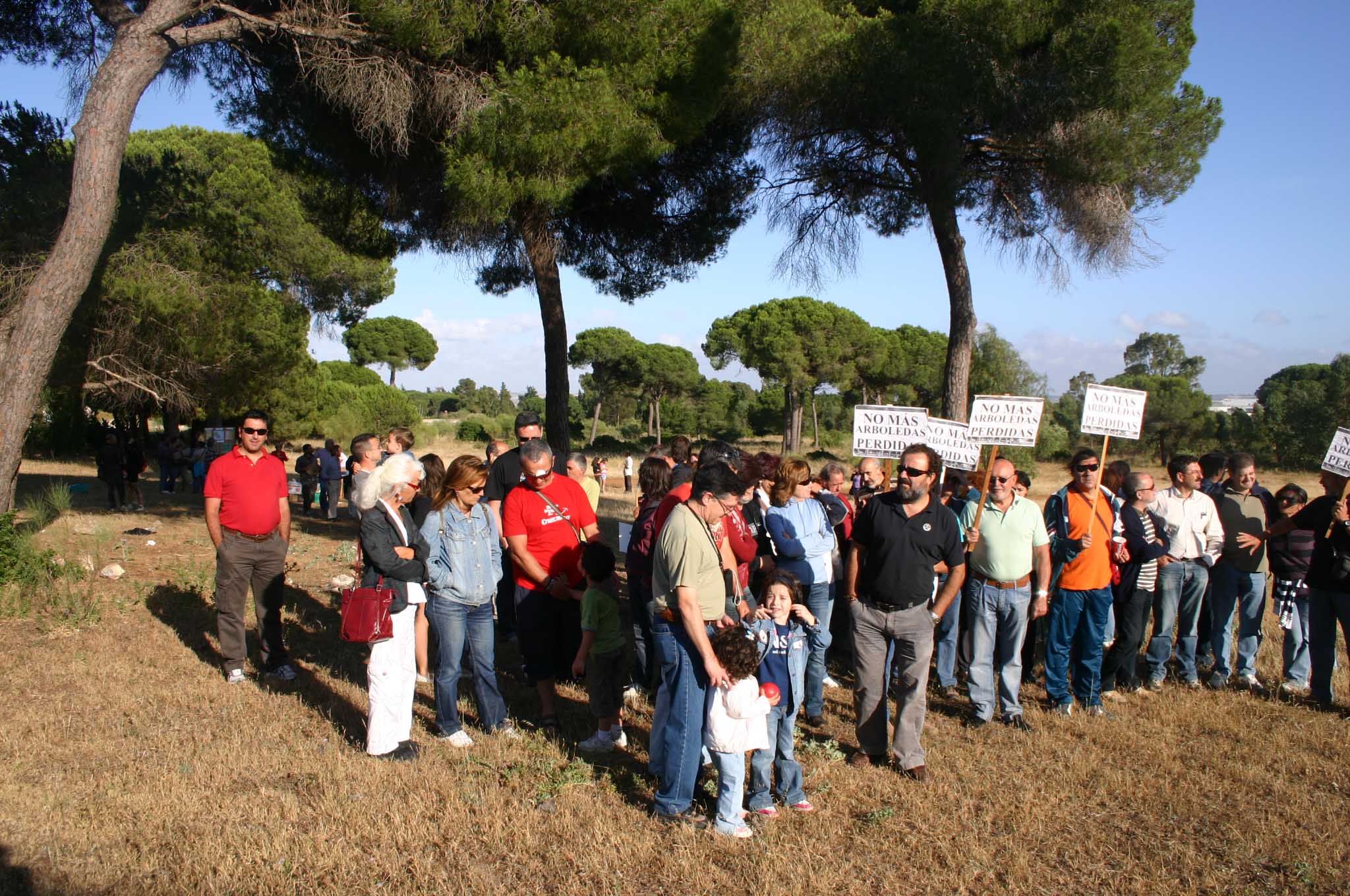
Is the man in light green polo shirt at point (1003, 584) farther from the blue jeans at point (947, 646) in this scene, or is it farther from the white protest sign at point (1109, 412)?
→ the white protest sign at point (1109, 412)

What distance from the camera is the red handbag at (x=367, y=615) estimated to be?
4605mm

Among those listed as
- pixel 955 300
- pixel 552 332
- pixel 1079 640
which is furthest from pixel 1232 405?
pixel 1079 640

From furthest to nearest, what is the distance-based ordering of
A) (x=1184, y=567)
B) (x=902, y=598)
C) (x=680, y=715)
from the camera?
1. (x=1184, y=567)
2. (x=902, y=598)
3. (x=680, y=715)

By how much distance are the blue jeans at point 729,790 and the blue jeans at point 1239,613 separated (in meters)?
4.81

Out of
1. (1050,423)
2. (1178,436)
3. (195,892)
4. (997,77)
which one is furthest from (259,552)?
(1178,436)

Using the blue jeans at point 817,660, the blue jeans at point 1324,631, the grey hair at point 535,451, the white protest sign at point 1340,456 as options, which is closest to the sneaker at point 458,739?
the grey hair at point 535,451

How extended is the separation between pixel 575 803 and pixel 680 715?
2.57 feet

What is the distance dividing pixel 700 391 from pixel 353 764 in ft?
179

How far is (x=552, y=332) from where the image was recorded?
12.1 meters

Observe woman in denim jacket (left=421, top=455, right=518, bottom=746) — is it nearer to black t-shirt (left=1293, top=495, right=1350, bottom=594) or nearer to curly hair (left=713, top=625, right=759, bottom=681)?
curly hair (left=713, top=625, right=759, bottom=681)

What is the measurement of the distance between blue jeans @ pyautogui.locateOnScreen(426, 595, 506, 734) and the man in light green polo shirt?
10.2 ft

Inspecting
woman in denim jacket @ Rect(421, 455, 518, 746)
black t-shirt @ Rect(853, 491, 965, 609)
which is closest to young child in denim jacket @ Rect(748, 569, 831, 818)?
black t-shirt @ Rect(853, 491, 965, 609)

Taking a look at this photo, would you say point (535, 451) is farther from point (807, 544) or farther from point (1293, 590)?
→ point (1293, 590)

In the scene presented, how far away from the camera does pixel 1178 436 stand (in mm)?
46656
